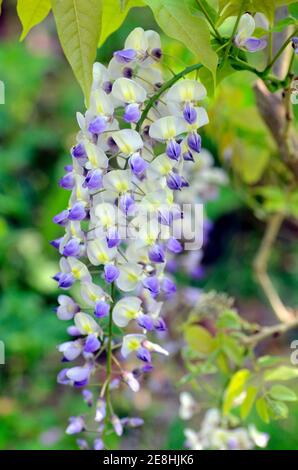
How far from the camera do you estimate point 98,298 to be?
71 cm

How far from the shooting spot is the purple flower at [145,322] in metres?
0.72

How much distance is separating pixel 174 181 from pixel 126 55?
0.39ft

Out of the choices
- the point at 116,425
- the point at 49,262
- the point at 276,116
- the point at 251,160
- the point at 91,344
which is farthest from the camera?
the point at 49,262

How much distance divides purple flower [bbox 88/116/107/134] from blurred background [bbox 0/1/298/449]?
74cm

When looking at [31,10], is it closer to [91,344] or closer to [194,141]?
[194,141]

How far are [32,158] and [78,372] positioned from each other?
2.31 m

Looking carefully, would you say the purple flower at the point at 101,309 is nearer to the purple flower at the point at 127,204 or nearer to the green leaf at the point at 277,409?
the purple flower at the point at 127,204

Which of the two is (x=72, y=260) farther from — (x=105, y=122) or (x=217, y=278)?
(x=217, y=278)

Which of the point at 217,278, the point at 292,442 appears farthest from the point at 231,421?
the point at 217,278

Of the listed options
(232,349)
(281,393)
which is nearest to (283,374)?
(281,393)

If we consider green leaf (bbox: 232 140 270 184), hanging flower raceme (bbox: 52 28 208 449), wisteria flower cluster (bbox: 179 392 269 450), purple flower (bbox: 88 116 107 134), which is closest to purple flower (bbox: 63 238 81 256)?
hanging flower raceme (bbox: 52 28 208 449)

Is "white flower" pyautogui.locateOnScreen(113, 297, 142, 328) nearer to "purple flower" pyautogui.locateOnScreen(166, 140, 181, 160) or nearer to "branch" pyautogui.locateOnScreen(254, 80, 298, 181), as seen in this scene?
"purple flower" pyautogui.locateOnScreen(166, 140, 181, 160)

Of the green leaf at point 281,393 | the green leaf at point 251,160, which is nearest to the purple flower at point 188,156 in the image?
the green leaf at point 281,393

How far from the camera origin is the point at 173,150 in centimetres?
65
